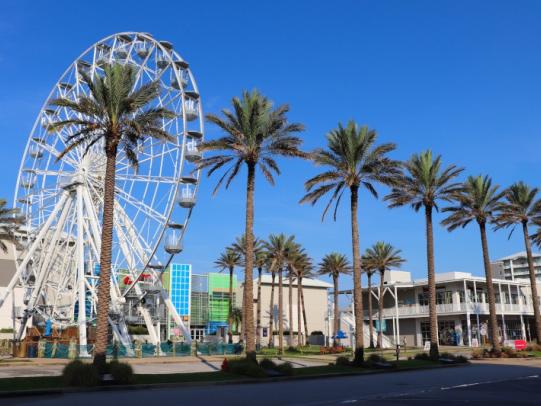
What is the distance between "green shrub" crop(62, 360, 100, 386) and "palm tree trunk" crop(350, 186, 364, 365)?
15877 millimetres

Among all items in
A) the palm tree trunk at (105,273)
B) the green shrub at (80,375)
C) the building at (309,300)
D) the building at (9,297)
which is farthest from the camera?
the building at (309,300)

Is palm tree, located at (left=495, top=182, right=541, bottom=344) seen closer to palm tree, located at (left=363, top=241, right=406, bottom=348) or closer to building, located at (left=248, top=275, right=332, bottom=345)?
palm tree, located at (left=363, top=241, right=406, bottom=348)

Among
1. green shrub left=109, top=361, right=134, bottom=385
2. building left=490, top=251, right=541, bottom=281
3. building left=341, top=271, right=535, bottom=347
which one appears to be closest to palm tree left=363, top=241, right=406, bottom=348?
building left=341, top=271, right=535, bottom=347

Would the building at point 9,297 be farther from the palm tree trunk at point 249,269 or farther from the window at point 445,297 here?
the window at point 445,297

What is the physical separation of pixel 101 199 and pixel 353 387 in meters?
31.6

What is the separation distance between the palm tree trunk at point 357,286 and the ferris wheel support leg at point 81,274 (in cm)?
1930

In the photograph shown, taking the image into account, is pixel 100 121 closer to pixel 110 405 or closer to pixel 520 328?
pixel 110 405

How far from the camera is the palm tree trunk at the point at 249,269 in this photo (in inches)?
1133

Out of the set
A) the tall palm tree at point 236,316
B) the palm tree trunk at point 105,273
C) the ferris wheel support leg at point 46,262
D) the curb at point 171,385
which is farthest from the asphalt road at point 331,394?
the tall palm tree at point 236,316

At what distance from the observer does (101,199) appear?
155 ft

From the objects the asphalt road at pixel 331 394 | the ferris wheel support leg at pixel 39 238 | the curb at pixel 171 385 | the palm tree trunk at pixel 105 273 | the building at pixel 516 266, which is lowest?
the asphalt road at pixel 331 394

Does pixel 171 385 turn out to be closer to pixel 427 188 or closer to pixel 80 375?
pixel 80 375

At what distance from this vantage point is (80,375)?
810 inches

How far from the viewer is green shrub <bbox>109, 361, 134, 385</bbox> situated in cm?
2166
